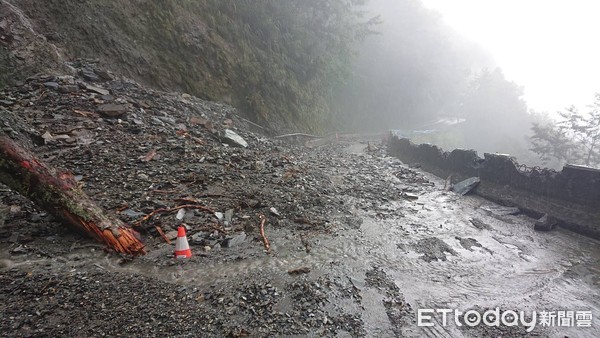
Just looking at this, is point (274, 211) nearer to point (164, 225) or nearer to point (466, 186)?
point (164, 225)

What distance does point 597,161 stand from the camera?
24.0m

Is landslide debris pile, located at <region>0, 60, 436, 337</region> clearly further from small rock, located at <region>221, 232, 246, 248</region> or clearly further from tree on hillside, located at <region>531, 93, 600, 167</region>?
tree on hillside, located at <region>531, 93, 600, 167</region>

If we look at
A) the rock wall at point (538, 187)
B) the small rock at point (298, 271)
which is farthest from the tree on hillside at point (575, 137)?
the small rock at point (298, 271)

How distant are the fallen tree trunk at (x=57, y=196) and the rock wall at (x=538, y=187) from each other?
1027 centimetres

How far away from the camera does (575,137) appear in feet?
83.0

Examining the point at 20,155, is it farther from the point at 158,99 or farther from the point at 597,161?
the point at 597,161

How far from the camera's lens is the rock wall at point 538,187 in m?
7.77

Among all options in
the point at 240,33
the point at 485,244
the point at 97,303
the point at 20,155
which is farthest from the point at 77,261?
the point at 240,33

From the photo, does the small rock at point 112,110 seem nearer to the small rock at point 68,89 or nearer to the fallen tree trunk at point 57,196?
the small rock at point 68,89

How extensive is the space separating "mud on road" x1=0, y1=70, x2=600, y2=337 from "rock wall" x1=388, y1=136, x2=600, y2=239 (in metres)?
0.65

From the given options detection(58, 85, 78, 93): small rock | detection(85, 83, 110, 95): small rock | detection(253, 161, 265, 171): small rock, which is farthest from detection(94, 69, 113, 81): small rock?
detection(253, 161, 265, 171): small rock

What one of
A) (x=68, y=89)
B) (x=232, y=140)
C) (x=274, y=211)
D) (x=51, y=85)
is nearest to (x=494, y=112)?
(x=232, y=140)

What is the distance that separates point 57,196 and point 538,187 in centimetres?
1187

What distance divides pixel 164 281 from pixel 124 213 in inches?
68.9
